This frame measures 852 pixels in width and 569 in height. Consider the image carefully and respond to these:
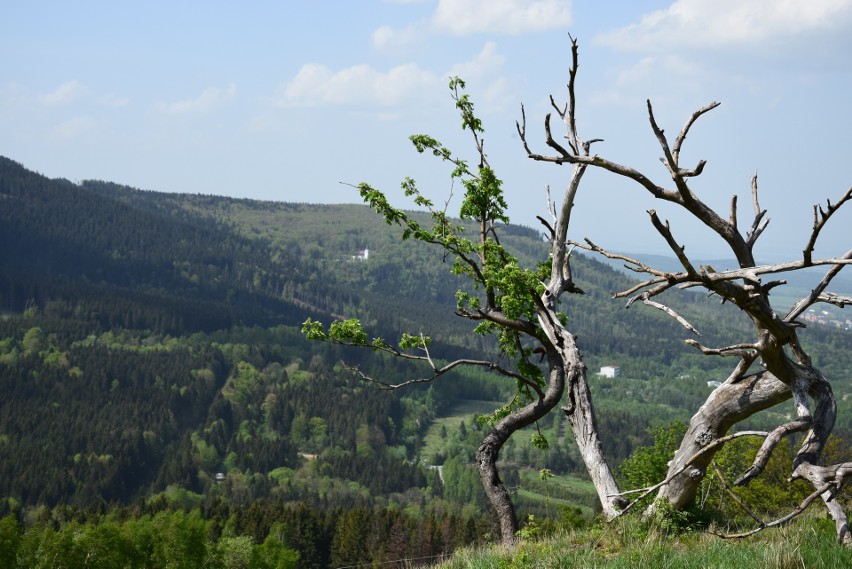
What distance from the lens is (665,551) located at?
10.8m

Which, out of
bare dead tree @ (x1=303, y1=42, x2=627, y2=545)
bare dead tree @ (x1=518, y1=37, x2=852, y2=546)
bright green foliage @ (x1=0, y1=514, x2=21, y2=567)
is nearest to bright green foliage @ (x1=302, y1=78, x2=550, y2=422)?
bare dead tree @ (x1=303, y1=42, x2=627, y2=545)

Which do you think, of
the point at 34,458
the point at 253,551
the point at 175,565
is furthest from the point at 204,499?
the point at 175,565

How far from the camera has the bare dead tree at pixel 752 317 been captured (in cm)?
1005

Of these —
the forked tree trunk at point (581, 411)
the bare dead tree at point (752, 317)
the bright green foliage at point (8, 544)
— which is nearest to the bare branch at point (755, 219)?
the bare dead tree at point (752, 317)

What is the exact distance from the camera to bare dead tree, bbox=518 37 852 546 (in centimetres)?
1005

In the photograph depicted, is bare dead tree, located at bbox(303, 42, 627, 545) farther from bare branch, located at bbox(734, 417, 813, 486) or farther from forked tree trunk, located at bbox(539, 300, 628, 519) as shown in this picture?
bare branch, located at bbox(734, 417, 813, 486)

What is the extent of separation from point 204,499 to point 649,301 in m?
185

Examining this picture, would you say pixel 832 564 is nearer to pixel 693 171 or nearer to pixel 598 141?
pixel 693 171

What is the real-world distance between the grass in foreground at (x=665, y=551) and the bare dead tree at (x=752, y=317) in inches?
28.3

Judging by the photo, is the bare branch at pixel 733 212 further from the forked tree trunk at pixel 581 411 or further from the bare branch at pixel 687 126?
the forked tree trunk at pixel 581 411

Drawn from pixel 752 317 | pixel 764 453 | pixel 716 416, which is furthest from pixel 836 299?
pixel 716 416

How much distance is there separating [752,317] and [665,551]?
131 inches

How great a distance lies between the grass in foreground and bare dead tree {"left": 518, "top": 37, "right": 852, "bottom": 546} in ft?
2.36

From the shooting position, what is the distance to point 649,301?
12.4 metres
